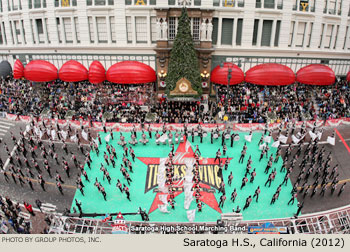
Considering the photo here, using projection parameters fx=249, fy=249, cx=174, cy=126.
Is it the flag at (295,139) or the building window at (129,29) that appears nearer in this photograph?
the flag at (295,139)

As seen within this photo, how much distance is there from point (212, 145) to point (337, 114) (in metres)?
17.0

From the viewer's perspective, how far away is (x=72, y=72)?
3167cm

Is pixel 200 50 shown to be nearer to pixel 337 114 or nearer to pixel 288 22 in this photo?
pixel 288 22

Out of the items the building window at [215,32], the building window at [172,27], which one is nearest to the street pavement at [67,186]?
the building window at [215,32]

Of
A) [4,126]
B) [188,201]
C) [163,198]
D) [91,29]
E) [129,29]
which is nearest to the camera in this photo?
[163,198]

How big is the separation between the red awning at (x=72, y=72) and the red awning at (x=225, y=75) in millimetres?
16759

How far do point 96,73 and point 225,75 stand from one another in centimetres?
1623

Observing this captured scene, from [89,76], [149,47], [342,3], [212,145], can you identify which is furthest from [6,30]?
[342,3]

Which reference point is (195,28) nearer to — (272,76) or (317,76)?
(272,76)

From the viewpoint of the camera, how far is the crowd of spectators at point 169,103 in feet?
97.7

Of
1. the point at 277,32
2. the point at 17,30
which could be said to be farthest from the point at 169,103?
the point at 17,30

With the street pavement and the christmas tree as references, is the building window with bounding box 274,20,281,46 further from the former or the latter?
the street pavement

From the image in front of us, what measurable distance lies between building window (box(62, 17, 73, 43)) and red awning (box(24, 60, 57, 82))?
4620mm

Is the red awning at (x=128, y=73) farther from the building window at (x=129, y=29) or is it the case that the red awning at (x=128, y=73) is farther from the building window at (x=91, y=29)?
the building window at (x=91, y=29)
